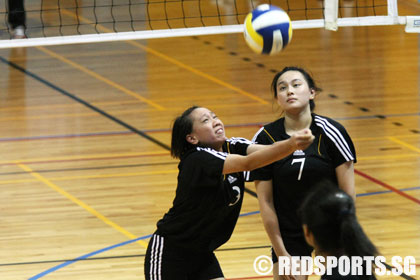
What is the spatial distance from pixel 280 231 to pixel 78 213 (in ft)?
11.2

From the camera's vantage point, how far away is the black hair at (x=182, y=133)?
451cm

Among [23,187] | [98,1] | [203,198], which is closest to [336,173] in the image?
[203,198]

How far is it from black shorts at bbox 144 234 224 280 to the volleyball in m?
1.61

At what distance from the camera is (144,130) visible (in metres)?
10.3

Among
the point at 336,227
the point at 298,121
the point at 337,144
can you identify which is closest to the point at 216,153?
the point at 298,121

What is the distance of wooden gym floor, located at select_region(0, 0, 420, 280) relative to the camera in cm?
701

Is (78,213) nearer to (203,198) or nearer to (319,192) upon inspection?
(203,198)

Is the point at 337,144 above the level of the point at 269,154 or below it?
below

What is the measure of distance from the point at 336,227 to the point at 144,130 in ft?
23.6

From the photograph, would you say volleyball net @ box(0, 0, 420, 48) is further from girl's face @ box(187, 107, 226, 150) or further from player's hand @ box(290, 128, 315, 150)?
player's hand @ box(290, 128, 315, 150)

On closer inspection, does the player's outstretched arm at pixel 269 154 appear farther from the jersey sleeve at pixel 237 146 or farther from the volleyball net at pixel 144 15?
the volleyball net at pixel 144 15

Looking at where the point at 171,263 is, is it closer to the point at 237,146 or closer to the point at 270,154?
the point at 237,146

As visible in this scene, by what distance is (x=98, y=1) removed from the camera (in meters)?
18.2

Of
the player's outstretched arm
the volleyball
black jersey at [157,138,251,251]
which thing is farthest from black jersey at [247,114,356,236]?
the volleyball
